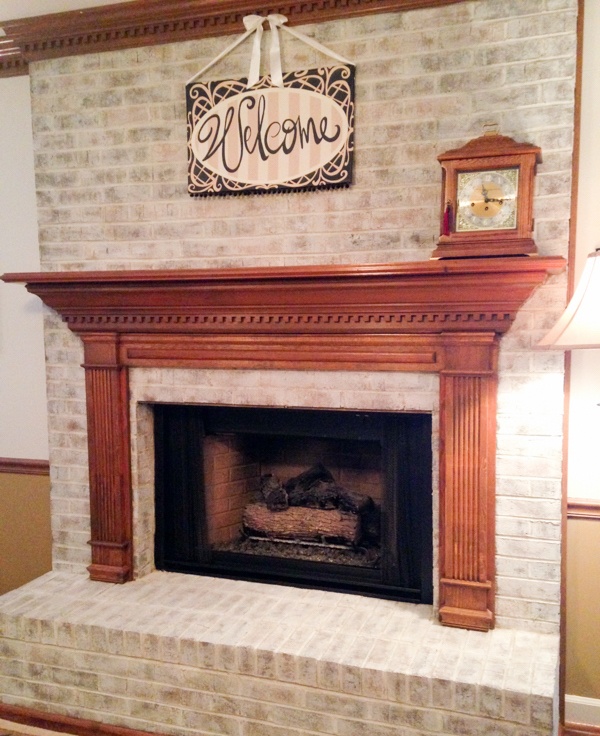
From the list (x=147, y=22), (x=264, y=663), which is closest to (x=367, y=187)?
(x=147, y=22)

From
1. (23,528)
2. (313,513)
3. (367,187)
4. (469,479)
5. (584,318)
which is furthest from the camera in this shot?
(23,528)

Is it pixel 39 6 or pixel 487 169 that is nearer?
pixel 487 169

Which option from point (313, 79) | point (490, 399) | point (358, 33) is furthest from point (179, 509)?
point (358, 33)

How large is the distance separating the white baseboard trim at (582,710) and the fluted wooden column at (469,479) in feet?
1.39

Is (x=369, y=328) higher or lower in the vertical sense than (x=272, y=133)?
lower

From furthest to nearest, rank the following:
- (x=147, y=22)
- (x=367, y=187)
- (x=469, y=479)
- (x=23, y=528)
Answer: (x=23, y=528)
(x=147, y=22)
(x=367, y=187)
(x=469, y=479)

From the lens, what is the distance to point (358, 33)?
2117 mm

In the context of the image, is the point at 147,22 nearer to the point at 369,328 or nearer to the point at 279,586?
the point at 369,328

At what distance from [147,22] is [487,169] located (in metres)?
1.33

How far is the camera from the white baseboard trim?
2.12 meters

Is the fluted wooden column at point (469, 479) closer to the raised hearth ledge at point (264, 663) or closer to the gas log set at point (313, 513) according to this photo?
the raised hearth ledge at point (264, 663)

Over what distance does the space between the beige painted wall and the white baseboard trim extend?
6.89 ft

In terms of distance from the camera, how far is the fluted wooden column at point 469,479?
2.04 m

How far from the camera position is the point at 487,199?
1971 millimetres
